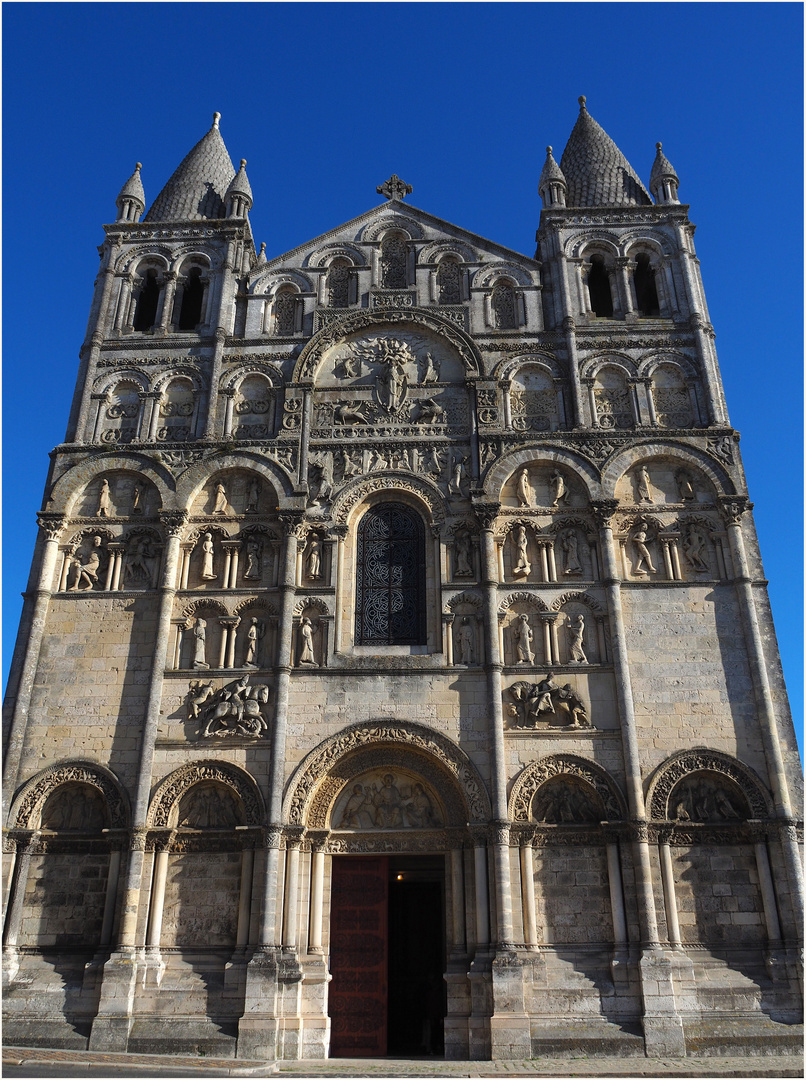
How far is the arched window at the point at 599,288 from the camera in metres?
22.9

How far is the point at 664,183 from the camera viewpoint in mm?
23656

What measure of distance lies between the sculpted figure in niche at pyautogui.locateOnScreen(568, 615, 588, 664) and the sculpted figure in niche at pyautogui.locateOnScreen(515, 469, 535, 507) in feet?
9.67

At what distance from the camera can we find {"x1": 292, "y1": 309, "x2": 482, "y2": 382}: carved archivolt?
21.3 metres

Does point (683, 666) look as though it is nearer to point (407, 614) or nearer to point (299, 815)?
point (407, 614)

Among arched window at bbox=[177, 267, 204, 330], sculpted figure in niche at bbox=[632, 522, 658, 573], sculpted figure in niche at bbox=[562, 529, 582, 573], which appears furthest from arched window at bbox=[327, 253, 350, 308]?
sculpted figure in niche at bbox=[632, 522, 658, 573]

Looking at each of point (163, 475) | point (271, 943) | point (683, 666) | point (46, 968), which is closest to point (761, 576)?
point (683, 666)

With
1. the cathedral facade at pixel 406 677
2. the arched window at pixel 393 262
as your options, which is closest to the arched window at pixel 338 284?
the cathedral facade at pixel 406 677

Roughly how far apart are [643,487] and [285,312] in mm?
10310

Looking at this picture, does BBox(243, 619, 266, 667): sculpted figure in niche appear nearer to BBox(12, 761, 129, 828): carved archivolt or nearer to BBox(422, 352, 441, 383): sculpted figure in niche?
BBox(12, 761, 129, 828): carved archivolt

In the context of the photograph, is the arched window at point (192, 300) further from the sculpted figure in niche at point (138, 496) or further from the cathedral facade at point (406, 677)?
the sculpted figure in niche at point (138, 496)

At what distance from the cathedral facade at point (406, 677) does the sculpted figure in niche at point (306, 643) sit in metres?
0.10

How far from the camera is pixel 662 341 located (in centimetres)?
2134

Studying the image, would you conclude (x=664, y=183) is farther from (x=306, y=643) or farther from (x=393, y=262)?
(x=306, y=643)

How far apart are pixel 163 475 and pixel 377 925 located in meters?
10.9
